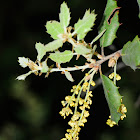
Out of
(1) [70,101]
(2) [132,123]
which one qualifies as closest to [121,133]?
(2) [132,123]

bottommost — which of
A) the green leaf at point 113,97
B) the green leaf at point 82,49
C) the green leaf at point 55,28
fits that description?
the green leaf at point 113,97

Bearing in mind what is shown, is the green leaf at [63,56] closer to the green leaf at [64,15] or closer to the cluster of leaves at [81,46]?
the cluster of leaves at [81,46]

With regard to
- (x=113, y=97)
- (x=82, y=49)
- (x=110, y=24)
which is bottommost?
(x=113, y=97)

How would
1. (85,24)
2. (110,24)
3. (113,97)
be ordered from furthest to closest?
(110,24)
(113,97)
(85,24)

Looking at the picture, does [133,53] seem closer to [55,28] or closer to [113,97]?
[113,97]

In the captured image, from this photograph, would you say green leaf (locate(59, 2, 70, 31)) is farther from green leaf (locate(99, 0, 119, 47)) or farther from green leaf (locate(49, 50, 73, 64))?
green leaf (locate(99, 0, 119, 47))

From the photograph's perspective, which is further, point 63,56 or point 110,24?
point 110,24

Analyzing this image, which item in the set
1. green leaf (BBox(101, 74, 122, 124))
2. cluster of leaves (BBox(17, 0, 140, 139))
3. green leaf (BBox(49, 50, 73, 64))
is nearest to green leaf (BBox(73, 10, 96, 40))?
cluster of leaves (BBox(17, 0, 140, 139))

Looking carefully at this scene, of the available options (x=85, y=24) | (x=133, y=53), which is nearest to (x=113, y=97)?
(x=133, y=53)

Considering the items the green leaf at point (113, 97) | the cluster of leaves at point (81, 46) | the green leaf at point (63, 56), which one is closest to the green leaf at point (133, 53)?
the cluster of leaves at point (81, 46)
